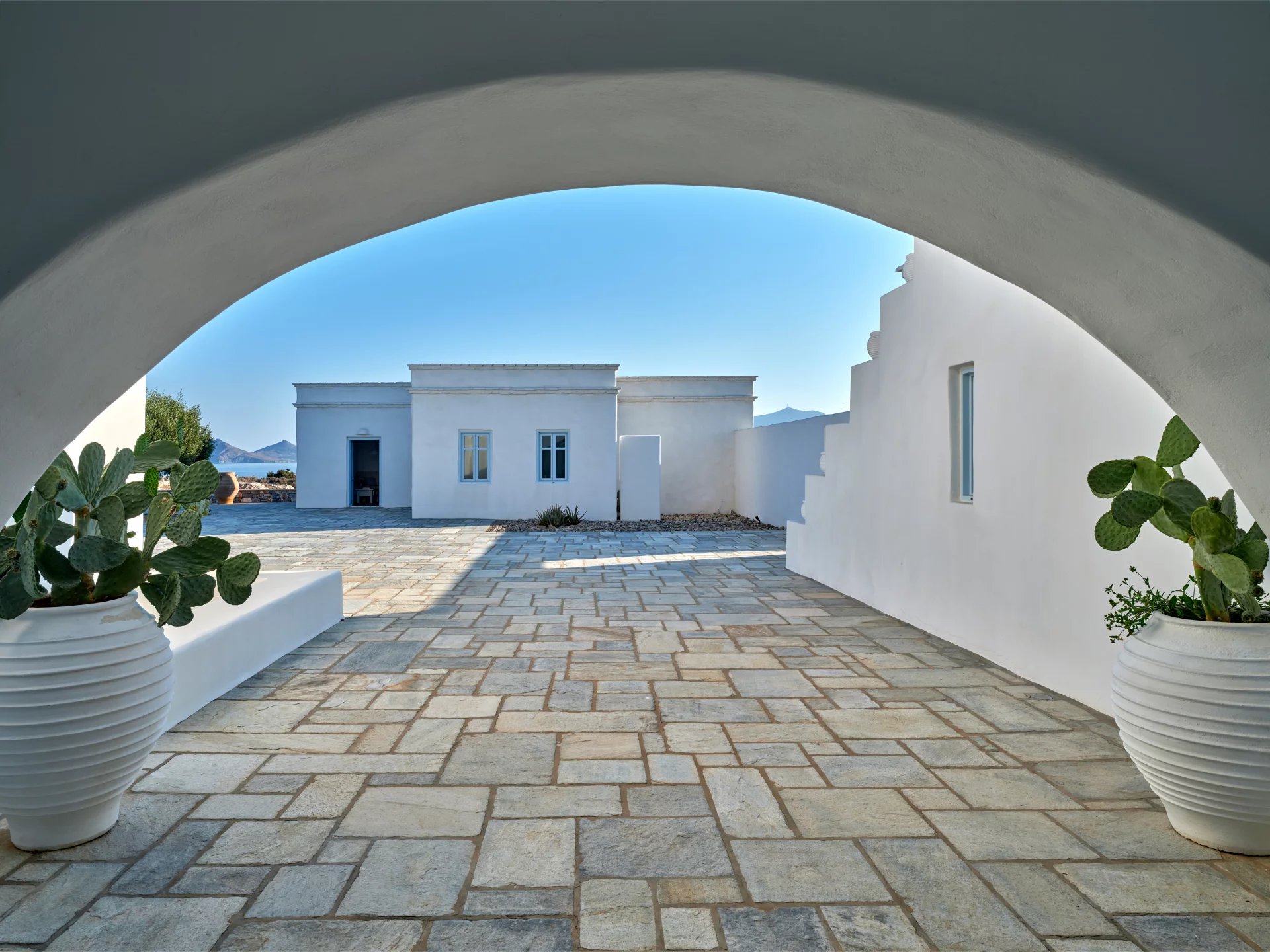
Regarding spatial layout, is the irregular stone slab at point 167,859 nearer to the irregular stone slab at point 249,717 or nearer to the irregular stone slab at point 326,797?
the irregular stone slab at point 326,797

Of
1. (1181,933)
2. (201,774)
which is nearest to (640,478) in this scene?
(201,774)

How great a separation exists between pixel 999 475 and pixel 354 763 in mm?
4012

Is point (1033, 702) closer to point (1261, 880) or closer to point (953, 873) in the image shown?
point (1261, 880)

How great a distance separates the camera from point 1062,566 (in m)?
4.32

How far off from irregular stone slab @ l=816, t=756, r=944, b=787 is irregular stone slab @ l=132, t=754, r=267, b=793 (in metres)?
2.38

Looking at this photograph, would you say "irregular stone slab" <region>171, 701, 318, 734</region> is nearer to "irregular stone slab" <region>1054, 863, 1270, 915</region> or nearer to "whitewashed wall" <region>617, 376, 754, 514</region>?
"irregular stone slab" <region>1054, 863, 1270, 915</region>

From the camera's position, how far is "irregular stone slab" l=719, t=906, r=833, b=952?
2041 mm

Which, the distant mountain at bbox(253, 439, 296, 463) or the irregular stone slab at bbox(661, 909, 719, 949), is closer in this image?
the irregular stone slab at bbox(661, 909, 719, 949)

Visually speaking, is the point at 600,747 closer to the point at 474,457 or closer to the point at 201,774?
the point at 201,774

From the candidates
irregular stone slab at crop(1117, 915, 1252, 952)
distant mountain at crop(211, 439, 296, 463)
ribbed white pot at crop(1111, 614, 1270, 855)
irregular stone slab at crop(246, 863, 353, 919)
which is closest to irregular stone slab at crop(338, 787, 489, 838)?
irregular stone slab at crop(246, 863, 353, 919)

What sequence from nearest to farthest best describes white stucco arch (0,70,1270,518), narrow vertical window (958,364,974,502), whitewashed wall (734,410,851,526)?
1. white stucco arch (0,70,1270,518)
2. narrow vertical window (958,364,974,502)
3. whitewashed wall (734,410,851,526)

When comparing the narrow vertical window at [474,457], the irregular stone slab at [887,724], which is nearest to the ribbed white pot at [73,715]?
the irregular stone slab at [887,724]

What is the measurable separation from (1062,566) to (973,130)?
3.63m

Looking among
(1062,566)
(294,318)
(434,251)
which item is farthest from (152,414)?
(1062,566)
